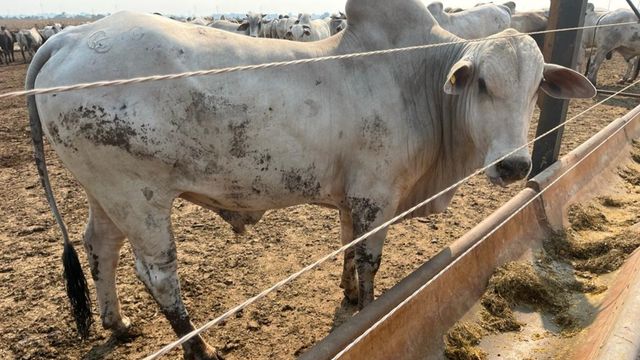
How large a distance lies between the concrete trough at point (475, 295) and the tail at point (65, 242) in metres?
1.54

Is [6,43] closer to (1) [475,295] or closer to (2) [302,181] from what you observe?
(2) [302,181]

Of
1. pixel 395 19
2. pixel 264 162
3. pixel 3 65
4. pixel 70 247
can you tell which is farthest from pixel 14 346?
pixel 3 65

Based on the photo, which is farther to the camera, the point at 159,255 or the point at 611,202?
the point at 611,202

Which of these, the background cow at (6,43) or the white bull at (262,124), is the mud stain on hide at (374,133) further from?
the background cow at (6,43)

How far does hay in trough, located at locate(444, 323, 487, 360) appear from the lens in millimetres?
2502

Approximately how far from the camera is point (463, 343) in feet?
8.38

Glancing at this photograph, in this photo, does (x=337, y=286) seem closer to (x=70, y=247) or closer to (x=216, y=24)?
(x=70, y=247)

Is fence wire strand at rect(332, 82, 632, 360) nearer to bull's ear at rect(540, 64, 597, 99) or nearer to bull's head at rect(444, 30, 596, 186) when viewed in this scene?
bull's head at rect(444, 30, 596, 186)

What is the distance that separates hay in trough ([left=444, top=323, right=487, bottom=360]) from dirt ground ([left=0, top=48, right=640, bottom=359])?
2.79 ft

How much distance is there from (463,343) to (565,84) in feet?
5.32

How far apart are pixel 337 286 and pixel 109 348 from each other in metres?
1.55

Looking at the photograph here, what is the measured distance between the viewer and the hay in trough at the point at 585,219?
378 cm

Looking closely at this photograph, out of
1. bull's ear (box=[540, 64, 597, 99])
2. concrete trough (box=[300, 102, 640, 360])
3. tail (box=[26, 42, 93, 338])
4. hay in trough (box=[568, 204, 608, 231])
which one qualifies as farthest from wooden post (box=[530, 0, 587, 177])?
tail (box=[26, 42, 93, 338])

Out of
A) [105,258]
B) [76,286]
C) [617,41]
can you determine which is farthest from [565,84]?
[617,41]
